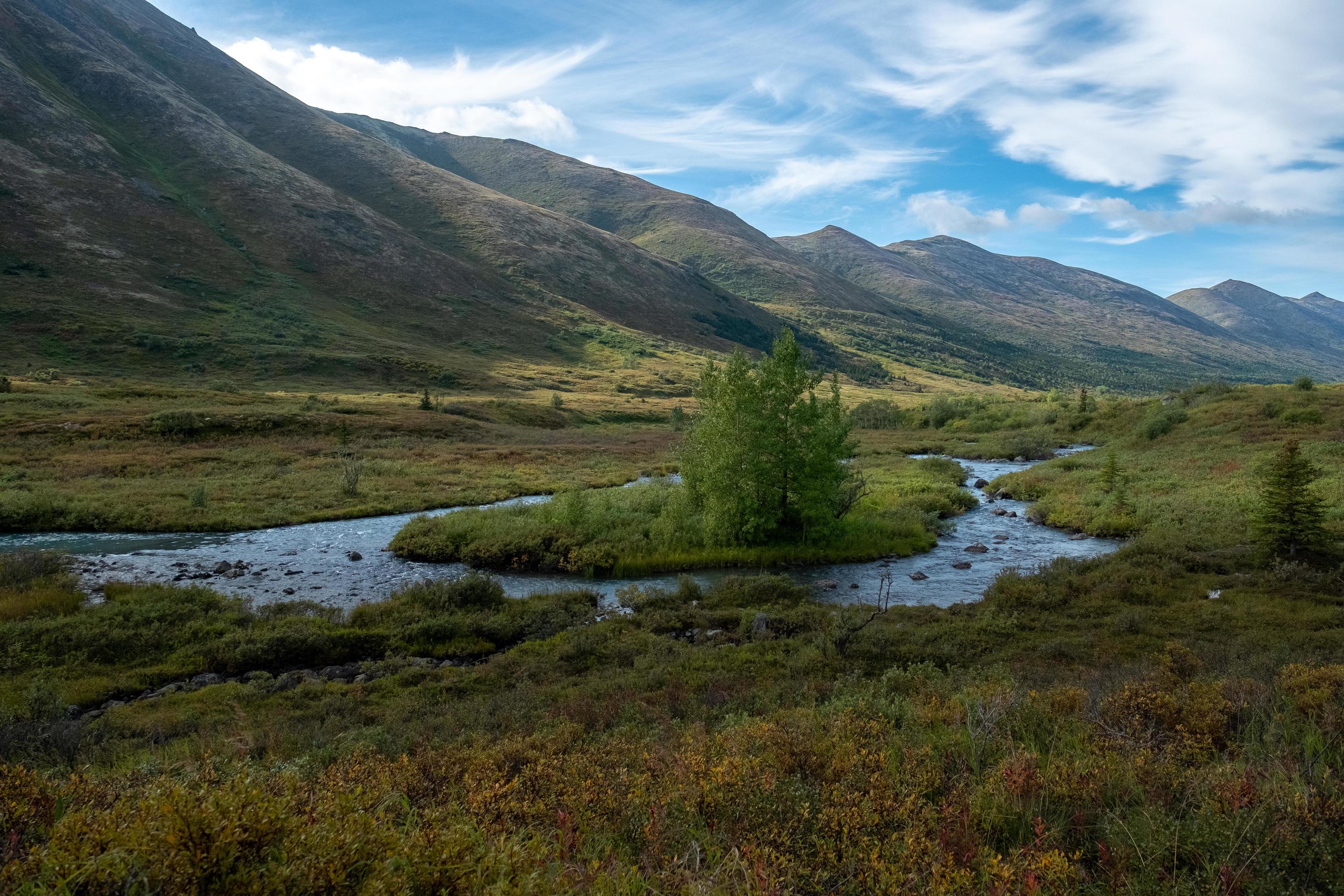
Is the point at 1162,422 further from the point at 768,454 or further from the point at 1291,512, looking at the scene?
the point at 768,454

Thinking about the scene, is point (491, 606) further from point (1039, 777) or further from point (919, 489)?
point (919, 489)

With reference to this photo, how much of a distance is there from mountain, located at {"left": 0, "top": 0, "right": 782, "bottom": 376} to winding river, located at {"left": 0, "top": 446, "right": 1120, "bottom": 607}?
70.2 m

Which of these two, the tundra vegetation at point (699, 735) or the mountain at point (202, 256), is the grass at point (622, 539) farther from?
the mountain at point (202, 256)

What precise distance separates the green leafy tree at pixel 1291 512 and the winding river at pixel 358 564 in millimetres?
6251

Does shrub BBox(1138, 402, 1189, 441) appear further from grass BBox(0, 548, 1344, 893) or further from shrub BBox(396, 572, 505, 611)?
shrub BBox(396, 572, 505, 611)

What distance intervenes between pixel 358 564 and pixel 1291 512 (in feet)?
112

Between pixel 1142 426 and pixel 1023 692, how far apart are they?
56773 mm

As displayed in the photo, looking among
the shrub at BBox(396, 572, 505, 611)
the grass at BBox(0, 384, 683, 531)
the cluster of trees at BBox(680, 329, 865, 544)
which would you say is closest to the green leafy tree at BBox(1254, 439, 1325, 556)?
the cluster of trees at BBox(680, 329, 865, 544)

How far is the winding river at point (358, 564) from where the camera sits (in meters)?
23.7

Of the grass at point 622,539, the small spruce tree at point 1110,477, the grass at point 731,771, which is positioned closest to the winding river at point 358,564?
the grass at point 622,539

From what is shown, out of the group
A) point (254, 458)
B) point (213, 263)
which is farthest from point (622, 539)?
point (213, 263)

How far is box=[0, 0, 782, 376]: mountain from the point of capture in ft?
312

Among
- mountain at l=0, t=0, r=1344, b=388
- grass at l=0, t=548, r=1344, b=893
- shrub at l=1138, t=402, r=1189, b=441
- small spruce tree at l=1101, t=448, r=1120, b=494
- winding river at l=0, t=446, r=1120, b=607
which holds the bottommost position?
winding river at l=0, t=446, r=1120, b=607

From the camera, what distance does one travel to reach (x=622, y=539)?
28797 mm
